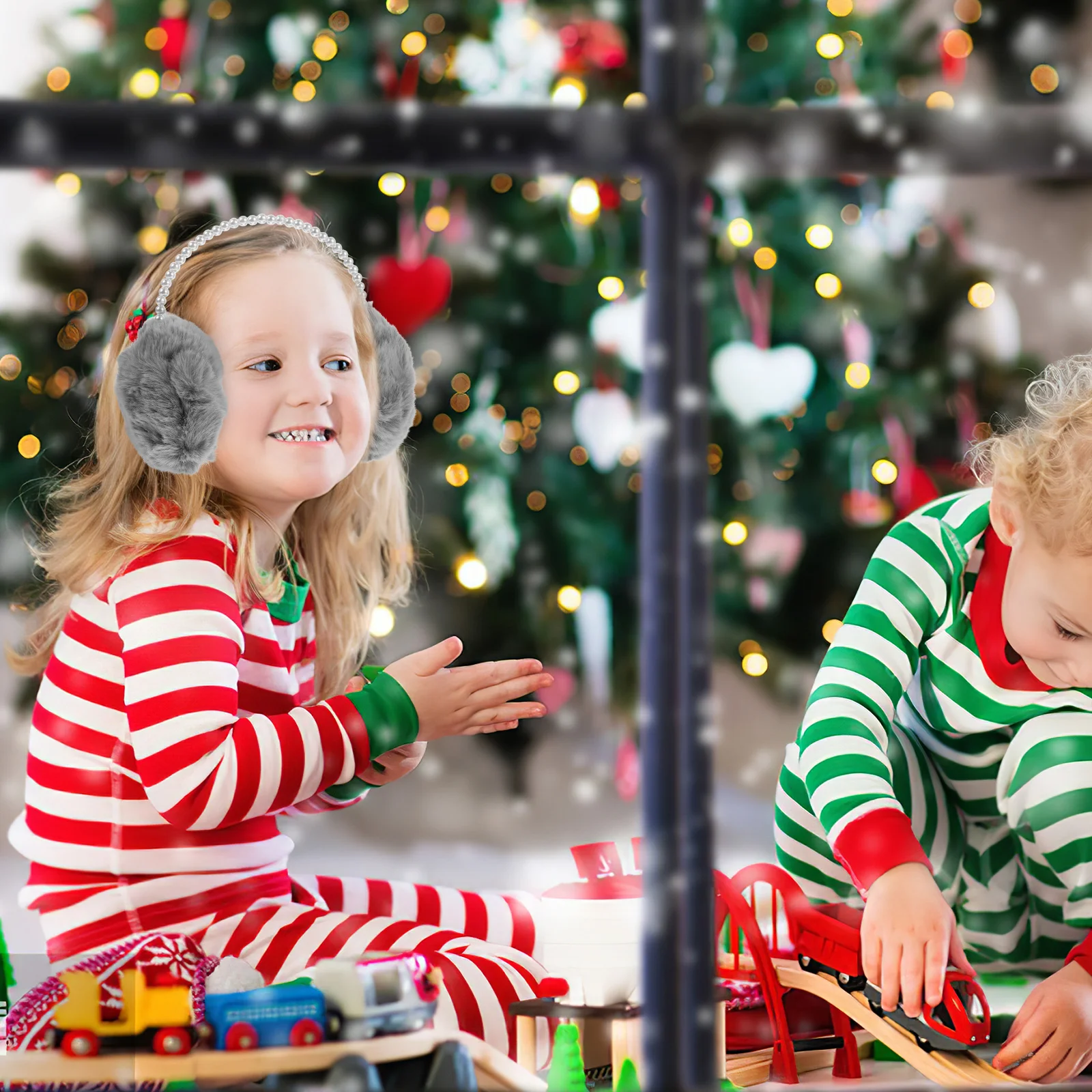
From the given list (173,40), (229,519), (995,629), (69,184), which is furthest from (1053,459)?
(173,40)

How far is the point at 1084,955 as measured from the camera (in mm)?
574

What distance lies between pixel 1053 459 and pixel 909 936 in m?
0.24

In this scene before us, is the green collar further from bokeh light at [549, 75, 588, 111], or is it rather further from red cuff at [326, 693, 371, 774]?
bokeh light at [549, 75, 588, 111]

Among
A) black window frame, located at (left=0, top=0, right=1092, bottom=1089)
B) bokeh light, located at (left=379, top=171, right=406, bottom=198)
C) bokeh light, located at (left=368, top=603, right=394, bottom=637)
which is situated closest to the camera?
black window frame, located at (left=0, top=0, right=1092, bottom=1089)

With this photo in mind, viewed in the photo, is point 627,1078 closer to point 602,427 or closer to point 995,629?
point 995,629

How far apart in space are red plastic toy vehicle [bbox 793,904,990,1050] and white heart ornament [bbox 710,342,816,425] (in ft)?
2.08

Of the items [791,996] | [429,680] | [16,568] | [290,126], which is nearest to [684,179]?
[290,126]

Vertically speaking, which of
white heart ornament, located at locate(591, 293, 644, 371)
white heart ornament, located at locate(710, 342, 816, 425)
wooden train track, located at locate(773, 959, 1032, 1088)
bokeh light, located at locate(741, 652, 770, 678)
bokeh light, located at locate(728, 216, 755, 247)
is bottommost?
wooden train track, located at locate(773, 959, 1032, 1088)

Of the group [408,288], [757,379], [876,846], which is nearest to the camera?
[876,846]

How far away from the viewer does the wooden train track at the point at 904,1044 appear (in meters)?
0.53

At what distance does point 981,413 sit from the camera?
1.27m

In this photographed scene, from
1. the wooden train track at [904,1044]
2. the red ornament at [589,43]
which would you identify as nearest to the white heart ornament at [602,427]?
the red ornament at [589,43]

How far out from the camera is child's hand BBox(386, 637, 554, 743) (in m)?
0.54

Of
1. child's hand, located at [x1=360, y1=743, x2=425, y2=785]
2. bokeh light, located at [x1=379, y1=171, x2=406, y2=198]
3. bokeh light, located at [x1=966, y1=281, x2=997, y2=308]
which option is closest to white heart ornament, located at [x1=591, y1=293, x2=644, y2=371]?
bokeh light, located at [x1=379, y1=171, x2=406, y2=198]
